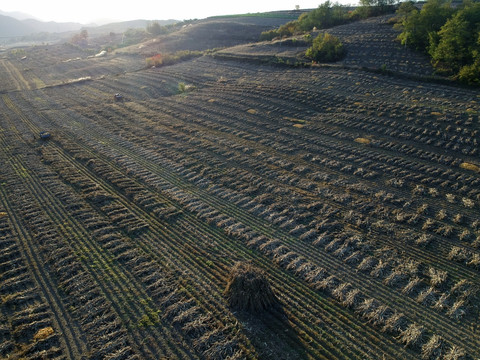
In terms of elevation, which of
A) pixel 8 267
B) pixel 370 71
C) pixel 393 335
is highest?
pixel 370 71

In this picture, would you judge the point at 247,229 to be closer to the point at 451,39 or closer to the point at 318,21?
the point at 451,39

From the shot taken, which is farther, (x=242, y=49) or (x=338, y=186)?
(x=242, y=49)

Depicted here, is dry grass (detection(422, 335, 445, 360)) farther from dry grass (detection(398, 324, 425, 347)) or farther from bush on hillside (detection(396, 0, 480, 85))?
bush on hillside (detection(396, 0, 480, 85))

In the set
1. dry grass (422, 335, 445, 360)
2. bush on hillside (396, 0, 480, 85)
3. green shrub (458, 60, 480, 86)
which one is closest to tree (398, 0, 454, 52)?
bush on hillside (396, 0, 480, 85)

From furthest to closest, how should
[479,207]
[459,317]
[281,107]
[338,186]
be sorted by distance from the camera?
[281,107] < [338,186] < [479,207] < [459,317]

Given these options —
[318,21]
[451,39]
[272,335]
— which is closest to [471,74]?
[451,39]

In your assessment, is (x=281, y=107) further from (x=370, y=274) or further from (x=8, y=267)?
(x=8, y=267)

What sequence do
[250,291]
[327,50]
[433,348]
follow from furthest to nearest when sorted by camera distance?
1. [327,50]
2. [250,291]
3. [433,348]

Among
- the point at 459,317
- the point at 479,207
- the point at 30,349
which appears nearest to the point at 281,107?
the point at 479,207
